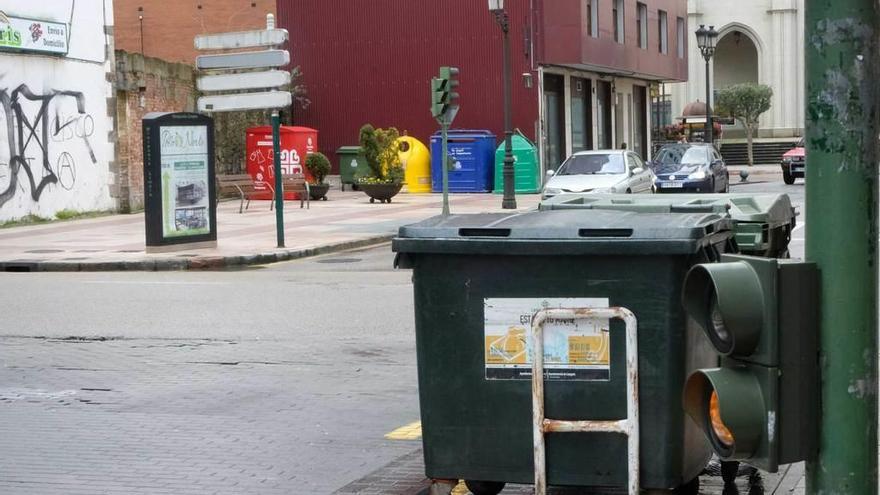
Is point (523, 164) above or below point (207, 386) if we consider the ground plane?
above

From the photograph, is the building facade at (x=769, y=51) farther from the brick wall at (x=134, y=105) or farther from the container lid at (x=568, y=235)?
the container lid at (x=568, y=235)

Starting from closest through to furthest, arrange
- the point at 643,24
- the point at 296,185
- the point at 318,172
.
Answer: the point at 296,185 → the point at 318,172 → the point at 643,24

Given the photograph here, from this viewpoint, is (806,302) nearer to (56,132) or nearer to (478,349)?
(478,349)

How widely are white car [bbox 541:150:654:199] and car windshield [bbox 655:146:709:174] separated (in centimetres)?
364

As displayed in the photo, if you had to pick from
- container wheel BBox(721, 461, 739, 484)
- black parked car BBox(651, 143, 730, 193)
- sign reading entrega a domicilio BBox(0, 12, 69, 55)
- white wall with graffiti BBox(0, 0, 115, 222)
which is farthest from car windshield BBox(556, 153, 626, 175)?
container wheel BBox(721, 461, 739, 484)

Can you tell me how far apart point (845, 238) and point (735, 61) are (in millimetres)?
73199

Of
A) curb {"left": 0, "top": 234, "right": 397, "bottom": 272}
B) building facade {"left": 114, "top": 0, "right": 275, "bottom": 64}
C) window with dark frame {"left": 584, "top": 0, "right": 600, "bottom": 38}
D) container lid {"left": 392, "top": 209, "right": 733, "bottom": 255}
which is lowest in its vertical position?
curb {"left": 0, "top": 234, "right": 397, "bottom": 272}

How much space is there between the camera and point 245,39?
68.5 ft

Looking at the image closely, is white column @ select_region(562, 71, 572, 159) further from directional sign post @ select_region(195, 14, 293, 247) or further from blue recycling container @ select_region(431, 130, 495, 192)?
directional sign post @ select_region(195, 14, 293, 247)

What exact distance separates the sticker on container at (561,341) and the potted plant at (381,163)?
26691 mm

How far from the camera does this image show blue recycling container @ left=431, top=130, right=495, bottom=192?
37219mm

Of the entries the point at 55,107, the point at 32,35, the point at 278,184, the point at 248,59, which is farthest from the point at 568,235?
the point at 55,107

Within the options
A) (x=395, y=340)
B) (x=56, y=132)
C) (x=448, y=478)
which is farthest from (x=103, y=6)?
(x=448, y=478)

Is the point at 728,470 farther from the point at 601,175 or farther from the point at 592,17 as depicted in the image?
the point at 592,17
